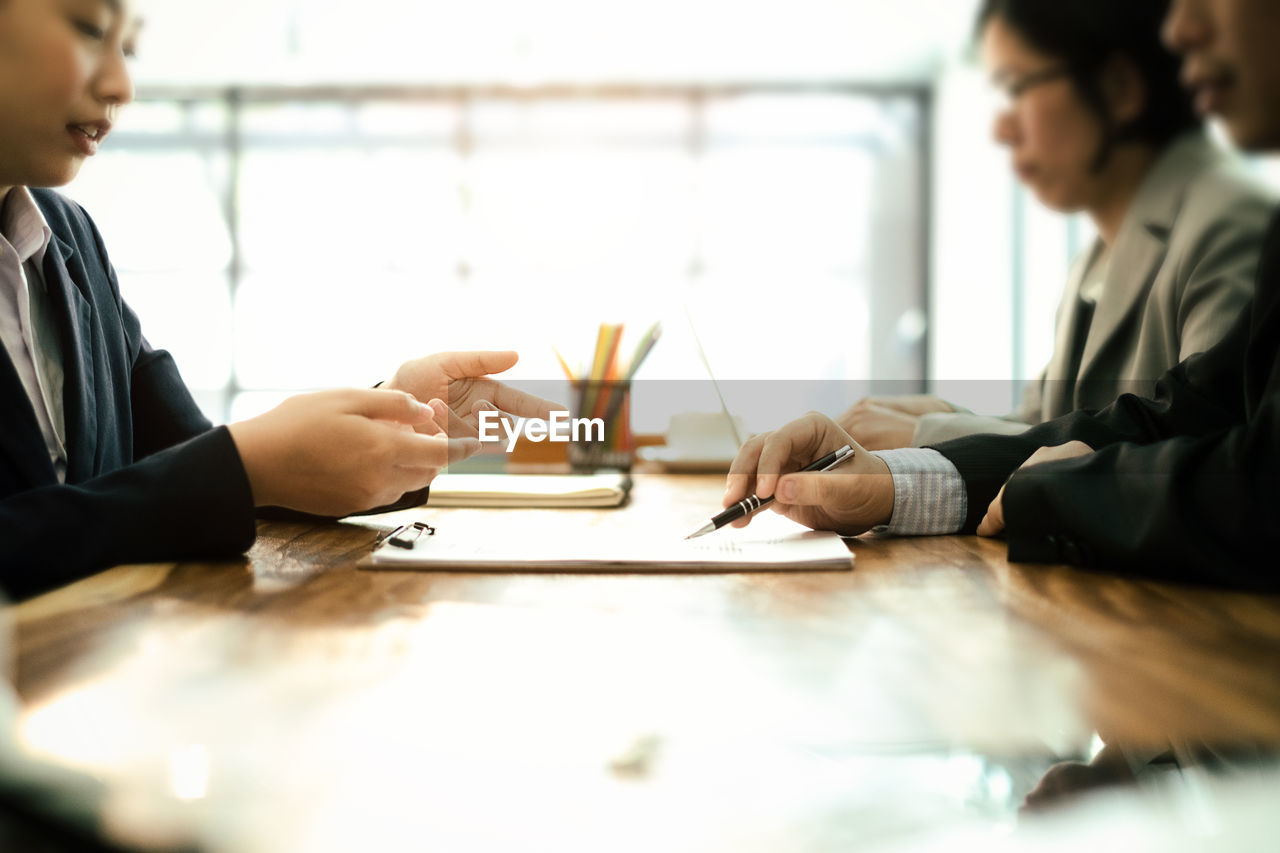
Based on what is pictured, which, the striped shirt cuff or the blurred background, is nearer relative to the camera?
the striped shirt cuff

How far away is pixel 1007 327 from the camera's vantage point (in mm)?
715

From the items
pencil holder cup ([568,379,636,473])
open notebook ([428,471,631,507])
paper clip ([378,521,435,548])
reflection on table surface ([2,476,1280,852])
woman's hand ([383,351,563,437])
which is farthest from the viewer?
pencil holder cup ([568,379,636,473])

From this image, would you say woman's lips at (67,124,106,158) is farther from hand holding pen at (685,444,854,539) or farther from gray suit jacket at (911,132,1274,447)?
gray suit jacket at (911,132,1274,447)

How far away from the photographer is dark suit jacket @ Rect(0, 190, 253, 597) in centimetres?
46

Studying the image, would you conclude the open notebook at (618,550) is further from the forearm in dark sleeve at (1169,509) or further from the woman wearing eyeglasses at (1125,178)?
the woman wearing eyeglasses at (1125,178)

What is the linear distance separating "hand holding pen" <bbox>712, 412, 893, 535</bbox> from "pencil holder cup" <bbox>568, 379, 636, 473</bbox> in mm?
407

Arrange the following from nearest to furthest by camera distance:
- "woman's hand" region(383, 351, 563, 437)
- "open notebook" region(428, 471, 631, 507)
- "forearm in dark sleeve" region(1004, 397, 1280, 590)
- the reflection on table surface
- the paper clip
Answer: the reflection on table surface
"forearm in dark sleeve" region(1004, 397, 1280, 590)
the paper clip
"woman's hand" region(383, 351, 563, 437)
"open notebook" region(428, 471, 631, 507)

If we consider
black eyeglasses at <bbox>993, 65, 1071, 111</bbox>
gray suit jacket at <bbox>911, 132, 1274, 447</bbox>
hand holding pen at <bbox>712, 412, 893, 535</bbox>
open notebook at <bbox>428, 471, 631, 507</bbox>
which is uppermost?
black eyeglasses at <bbox>993, 65, 1071, 111</bbox>

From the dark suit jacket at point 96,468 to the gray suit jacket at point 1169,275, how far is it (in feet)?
1.88

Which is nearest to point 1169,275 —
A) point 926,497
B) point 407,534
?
point 926,497

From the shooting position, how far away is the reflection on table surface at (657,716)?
199 mm

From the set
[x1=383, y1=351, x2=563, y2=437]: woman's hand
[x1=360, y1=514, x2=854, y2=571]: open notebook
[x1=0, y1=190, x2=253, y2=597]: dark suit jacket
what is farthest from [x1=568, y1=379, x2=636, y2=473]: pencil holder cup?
[x1=0, y1=190, x2=253, y2=597]: dark suit jacket

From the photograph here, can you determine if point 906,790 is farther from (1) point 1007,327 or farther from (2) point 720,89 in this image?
(2) point 720,89

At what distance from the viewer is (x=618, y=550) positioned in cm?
54
